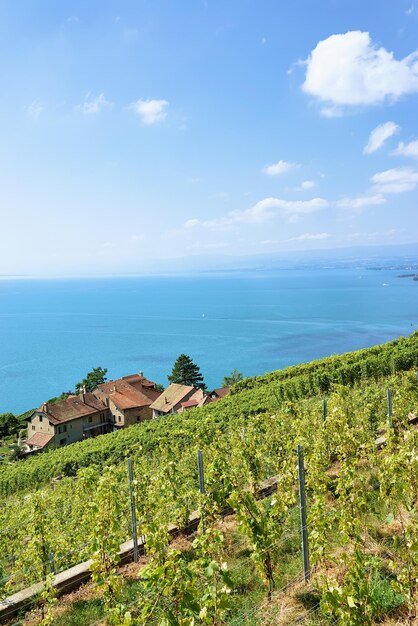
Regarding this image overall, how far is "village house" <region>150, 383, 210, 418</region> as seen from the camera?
52.3m

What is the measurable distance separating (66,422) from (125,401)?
27.0 ft

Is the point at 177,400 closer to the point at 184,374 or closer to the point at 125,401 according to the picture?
the point at 125,401

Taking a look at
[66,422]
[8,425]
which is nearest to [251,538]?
[66,422]

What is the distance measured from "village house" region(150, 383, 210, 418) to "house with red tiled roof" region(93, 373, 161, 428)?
198cm

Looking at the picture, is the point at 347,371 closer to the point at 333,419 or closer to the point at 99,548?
the point at 333,419

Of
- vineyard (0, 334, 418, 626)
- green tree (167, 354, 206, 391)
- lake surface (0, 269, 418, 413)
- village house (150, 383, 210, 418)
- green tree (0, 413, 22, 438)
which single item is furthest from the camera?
lake surface (0, 269, 418, 413)

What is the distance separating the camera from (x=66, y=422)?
51.0 m

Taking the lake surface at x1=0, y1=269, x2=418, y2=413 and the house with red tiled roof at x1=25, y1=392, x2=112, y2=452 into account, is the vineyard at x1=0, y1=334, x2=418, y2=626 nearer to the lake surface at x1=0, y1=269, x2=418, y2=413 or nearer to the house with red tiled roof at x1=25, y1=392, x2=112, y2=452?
the house with red tiled roof at x1=25, y1=392, x2=112, y2=452

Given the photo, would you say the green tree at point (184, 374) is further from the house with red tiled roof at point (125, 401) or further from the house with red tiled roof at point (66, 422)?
the house with red tiled roof at point (66, 422)

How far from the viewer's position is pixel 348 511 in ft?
20.1

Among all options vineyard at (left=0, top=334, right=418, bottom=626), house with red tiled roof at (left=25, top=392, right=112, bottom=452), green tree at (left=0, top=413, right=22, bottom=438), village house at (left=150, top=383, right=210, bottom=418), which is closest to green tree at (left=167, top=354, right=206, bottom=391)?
village house at (left=150, top=383, right=210, bottom=418)

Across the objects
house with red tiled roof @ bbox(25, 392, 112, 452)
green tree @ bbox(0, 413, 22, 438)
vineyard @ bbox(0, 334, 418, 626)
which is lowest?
green tree @ bbox(0, 413, 22, 438)

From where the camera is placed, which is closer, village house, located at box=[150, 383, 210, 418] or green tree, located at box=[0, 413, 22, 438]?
village house, located at box=[150, 383, 210, 418]

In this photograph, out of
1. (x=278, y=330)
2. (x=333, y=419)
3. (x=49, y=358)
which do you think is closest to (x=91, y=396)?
(x=333, y=419)
